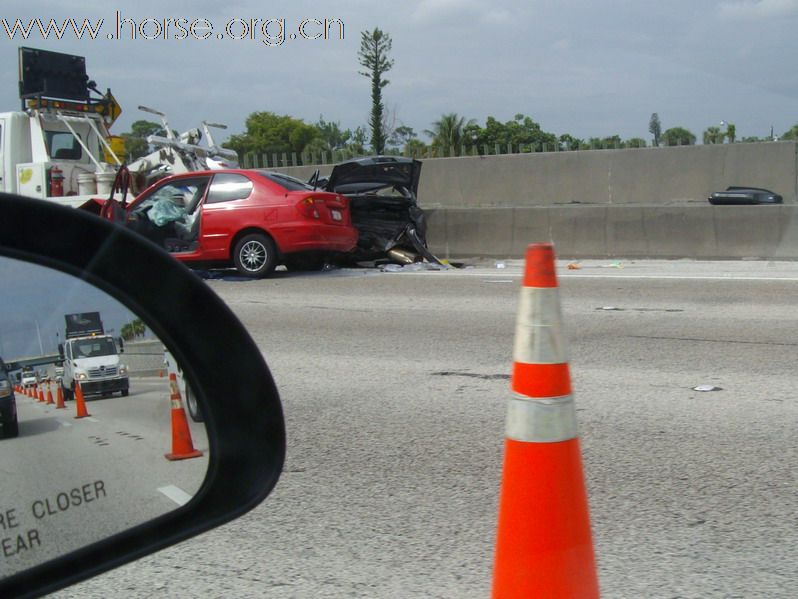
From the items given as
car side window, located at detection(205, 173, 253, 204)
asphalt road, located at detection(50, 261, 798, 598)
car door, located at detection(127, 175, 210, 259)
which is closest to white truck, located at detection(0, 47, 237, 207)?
car door, located at detection(127, 175, 210, 259)

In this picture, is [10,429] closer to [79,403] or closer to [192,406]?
[79,403]

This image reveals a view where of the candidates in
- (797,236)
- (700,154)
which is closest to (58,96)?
(797,236)

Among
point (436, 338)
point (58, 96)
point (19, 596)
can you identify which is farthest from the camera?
point (58, 96)

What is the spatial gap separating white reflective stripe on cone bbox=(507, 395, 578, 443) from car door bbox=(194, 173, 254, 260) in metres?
11.1

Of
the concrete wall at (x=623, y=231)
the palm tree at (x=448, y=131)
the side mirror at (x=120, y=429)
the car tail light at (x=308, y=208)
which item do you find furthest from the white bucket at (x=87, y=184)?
the palm tree at (x=448, y=131)

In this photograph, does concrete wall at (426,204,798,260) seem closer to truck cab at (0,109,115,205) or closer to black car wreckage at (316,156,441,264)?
black car wreckage at (316,156,441,264)

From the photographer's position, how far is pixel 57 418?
1551mm

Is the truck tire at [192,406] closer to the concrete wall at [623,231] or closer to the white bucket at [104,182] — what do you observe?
the concrete wall at [623,231]

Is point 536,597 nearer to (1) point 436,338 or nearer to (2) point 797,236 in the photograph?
(1) point 436,338

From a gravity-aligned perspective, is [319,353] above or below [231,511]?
below

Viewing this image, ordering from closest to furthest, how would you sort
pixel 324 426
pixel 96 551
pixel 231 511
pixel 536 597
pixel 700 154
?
pixel 96 551
pixel 231 511
pixel 536 597
pixel 324 426
pixel 700 154

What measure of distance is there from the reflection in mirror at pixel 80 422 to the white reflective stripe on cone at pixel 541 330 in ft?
4.10

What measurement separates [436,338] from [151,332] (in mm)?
7276

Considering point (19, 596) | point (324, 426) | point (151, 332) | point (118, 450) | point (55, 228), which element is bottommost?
point (324, 426)
